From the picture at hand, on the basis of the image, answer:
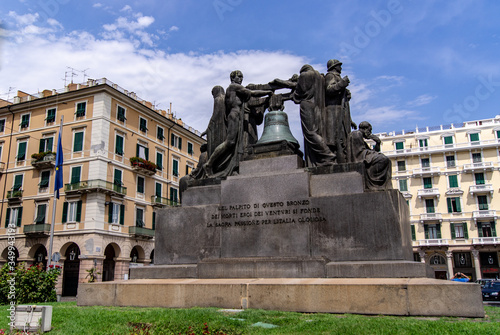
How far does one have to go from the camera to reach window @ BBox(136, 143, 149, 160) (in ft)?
148

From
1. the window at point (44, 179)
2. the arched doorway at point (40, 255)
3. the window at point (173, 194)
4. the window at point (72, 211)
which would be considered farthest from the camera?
the window at point (173, 194)

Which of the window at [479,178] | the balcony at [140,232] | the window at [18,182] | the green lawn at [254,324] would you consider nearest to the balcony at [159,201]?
the balcony at [140,232]

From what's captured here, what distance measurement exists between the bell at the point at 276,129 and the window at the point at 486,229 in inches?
1874

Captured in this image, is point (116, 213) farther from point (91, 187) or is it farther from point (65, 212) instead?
point (65, 212)

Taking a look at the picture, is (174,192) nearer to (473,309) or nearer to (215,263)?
(215,263)

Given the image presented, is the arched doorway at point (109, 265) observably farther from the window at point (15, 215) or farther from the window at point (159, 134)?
the window at point (159, 134)

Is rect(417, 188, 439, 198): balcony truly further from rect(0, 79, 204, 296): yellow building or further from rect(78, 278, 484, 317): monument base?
rect(78, 278, 484, 317): monument base

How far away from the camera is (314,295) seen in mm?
7477

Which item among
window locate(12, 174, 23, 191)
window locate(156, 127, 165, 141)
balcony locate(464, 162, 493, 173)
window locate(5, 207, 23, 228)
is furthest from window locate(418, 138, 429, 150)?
window locate(5, 207, 23, 228)

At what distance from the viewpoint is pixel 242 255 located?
9883 mm

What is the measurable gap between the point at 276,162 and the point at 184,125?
45295 millimetres

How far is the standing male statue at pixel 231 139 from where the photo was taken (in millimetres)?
11789

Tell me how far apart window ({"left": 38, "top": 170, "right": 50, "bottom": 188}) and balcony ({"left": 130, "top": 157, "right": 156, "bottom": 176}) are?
7552mm

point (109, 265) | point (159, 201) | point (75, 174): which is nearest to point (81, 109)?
point (75, 174)
